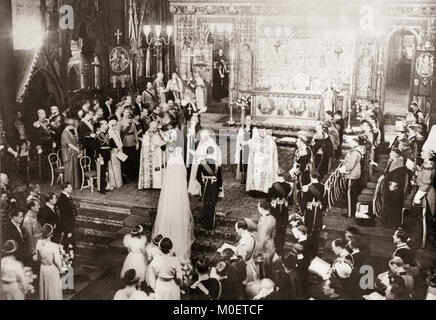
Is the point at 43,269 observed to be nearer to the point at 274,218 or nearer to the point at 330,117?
the point at 274,218

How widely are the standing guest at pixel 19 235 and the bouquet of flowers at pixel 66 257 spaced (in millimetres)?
615

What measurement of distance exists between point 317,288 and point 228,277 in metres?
1.55

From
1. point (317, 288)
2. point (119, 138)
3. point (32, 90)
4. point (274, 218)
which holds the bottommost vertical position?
point (317, 288)

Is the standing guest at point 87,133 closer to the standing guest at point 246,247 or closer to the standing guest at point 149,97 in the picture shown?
the standing guest at point 149,97

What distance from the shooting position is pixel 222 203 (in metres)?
11.7

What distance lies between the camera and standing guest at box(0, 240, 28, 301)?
864 cm

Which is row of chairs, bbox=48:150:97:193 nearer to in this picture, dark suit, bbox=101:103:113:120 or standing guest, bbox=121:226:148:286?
dark suit, bbox=101:103:113:120

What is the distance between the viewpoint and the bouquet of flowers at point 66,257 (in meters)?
9.78

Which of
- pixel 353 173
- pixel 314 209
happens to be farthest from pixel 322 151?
pixel 314 209

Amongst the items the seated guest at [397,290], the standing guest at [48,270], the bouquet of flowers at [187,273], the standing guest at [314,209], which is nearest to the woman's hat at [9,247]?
the standing guest at [48,270]

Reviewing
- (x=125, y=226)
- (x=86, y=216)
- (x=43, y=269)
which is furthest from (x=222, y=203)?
(x=43, y=269)

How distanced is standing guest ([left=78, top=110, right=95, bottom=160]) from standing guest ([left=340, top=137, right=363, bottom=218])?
5.59 metres

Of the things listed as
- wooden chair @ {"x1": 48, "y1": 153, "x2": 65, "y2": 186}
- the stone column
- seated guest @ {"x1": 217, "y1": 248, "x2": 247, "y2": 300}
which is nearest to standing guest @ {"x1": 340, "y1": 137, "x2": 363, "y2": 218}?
seated guest @ {"x1": 217, "y1": 248, "x2": 247, "y2": 300}

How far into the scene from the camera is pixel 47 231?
934 centimetres
